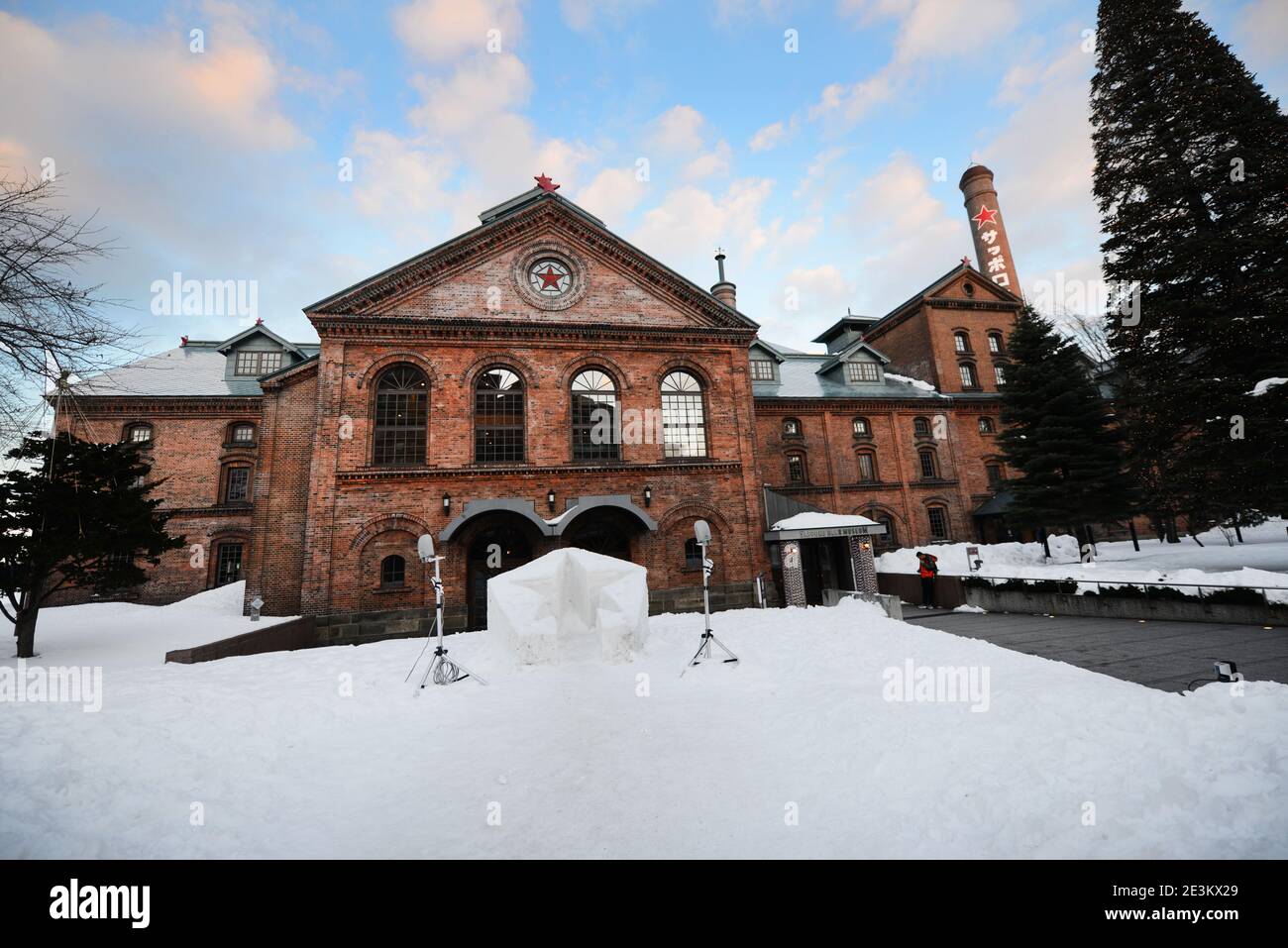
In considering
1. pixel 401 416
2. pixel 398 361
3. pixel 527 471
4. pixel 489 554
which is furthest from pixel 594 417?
pixel 398 361

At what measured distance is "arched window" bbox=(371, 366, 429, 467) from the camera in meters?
16.2

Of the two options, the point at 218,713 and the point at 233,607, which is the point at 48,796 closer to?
the point at 218,713

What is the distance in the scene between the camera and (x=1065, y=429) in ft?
66.5

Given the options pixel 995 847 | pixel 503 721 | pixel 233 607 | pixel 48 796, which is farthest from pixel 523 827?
pixel 233 607

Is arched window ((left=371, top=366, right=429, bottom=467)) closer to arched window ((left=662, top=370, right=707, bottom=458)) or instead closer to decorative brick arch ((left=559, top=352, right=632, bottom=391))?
decorative brick arch ((left=559, top=352, right=632, bottom=391))

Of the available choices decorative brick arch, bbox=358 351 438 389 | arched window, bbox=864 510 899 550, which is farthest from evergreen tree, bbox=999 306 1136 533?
decorative brick arch, bbox=358 351 438 389

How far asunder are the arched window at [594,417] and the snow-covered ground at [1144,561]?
13.3m

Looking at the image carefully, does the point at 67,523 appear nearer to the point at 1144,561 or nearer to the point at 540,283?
the point at 540,283

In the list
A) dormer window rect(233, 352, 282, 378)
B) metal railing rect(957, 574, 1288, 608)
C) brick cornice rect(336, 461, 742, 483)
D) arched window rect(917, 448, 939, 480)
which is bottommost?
metal railing rect(957, 574, 1288, 608)

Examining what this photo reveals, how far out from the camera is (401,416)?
53.8ft

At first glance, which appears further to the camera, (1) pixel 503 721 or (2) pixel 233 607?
(2) pixel 233 607

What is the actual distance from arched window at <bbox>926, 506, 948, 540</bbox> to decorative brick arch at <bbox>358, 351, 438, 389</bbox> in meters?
24.4
